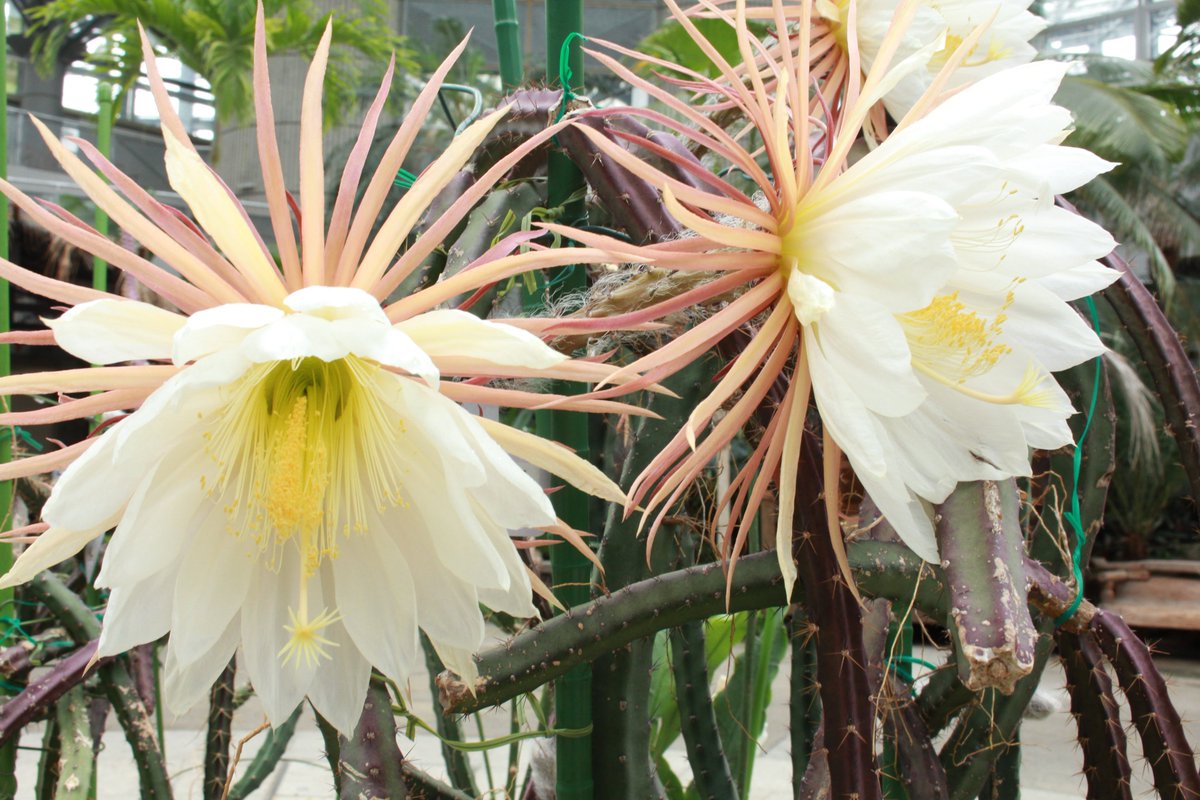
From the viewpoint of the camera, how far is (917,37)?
0.51m

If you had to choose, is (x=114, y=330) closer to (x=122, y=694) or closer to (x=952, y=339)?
(x=952, y=339)

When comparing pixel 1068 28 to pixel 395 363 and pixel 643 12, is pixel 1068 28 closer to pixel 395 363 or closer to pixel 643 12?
pixel 643 12

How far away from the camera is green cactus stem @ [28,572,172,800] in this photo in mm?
807

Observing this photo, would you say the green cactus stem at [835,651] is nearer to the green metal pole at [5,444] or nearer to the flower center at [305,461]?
the flower center at [305,461]

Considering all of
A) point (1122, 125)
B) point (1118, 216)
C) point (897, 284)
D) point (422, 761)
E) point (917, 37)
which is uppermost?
point (1122, 125)

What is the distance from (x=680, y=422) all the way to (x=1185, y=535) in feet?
22.4

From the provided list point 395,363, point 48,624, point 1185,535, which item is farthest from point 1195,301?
point 395,363

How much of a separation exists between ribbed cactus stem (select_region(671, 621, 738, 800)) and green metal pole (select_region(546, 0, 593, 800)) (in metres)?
0.11

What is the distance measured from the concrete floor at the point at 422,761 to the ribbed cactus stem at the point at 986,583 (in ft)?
2.11

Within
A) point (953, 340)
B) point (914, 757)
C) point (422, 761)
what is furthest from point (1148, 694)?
point (422, 761)

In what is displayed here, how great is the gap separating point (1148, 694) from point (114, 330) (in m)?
0.65

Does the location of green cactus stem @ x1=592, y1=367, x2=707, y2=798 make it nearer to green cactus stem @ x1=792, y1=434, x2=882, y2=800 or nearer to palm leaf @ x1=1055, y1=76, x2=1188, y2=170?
green cactus stem @ x1=792, y1=434, x2=882, y2=800

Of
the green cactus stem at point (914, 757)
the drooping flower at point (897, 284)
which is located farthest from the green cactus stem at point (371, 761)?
the green cactus stem at point (914, 757)

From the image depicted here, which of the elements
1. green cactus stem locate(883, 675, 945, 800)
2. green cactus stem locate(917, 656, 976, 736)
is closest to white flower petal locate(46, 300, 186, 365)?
green cactus stem locate(883, 675, 945, 800)
